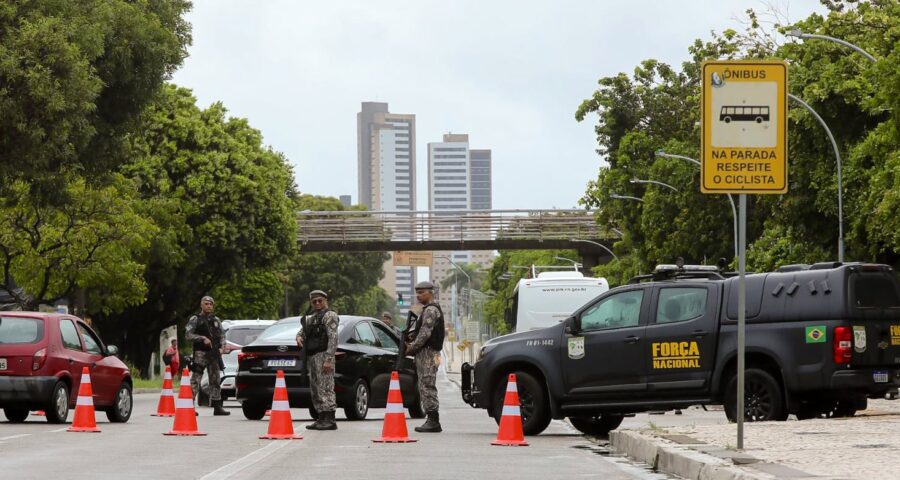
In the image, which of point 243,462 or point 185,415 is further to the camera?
point 185,415

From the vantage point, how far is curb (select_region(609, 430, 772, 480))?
11688 millimetres

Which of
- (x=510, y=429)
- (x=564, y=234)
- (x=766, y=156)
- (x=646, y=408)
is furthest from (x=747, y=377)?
(x=564, y=234)

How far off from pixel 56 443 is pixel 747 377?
756 centimetres

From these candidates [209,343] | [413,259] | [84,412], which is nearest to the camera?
[84,412]

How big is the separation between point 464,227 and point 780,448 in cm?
6441

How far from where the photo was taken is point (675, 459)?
13539mm

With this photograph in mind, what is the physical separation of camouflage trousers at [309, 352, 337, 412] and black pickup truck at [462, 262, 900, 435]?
213 centimetres

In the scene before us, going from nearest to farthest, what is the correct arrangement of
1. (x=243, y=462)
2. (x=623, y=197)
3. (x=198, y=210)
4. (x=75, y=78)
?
(x=243, y=462), (x=75, y=78), (x=198, y=210), (x=623, y=197)

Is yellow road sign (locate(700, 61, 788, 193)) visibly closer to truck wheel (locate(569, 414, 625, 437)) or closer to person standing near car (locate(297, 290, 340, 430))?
person standing near car (locate(297, 290, 340, 430))

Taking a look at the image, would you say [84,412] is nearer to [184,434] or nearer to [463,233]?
[184,434]

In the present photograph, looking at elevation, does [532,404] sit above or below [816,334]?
below

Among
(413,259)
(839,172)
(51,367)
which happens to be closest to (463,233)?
(413,259)

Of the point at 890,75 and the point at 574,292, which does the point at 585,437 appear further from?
the point at 890,75

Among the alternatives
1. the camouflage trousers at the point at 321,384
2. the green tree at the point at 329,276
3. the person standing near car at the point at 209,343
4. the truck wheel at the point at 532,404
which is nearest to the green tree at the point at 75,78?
the person standing near car at the point at 209,343
